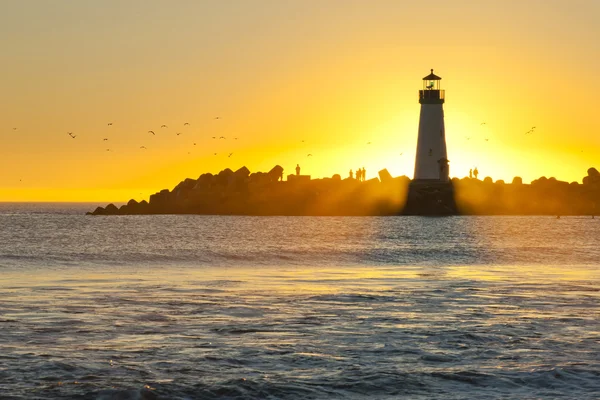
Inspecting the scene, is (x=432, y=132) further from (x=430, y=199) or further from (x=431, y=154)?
(x=430, y=199)

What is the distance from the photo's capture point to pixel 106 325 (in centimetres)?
2069

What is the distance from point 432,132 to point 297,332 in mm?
81415

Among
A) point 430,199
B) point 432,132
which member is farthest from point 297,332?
point 430,199

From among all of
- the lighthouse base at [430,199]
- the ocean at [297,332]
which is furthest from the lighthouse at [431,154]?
the ocean at [297,332]

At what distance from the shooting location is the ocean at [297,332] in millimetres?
15086

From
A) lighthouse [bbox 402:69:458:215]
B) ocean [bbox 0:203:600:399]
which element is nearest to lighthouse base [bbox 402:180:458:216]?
lighthouse [bbox 402:69:458:215]

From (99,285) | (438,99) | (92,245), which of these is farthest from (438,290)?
(438,99)

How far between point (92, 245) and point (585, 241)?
3663 centimetres

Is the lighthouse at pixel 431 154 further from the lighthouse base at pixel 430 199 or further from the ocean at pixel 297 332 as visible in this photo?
the ocean at pixel 297 332

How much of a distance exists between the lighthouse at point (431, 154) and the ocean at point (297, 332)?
5767 centimetres

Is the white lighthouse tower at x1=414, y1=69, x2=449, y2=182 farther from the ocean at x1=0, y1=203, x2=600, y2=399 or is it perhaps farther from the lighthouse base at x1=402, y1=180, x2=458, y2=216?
the ocean at x1=0, y1=203, x2=600, y2=399

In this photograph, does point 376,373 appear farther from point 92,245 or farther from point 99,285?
point 92,245

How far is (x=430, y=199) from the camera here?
373 ft

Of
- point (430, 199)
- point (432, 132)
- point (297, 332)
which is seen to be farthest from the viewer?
point (430, 199)
